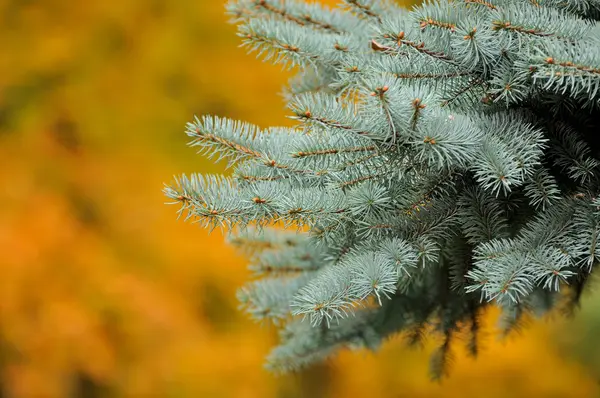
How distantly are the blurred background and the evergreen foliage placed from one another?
4.31 ft

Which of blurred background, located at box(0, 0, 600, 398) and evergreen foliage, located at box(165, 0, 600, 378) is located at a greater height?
blurred background, located at box(0, 0, 600, 398)

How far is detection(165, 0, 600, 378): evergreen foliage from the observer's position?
22.1 inches

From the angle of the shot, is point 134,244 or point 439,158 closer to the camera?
point 439,158

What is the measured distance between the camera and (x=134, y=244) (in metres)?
2.00

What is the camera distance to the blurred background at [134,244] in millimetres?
1956

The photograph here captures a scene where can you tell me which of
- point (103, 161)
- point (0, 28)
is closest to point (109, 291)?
point (103, 161)

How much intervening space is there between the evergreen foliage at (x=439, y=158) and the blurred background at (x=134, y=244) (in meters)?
1.31

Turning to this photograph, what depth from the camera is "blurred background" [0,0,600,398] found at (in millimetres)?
1956

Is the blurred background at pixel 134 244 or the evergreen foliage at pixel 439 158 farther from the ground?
the blurred background at pixel 134 244

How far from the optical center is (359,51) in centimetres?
79

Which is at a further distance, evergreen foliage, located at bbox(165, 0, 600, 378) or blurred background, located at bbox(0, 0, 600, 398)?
blurred background, located at bbox(0, 0, 600, 398)

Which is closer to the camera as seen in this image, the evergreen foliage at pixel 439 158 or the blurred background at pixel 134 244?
the evergreen foliage at pixel 439 158

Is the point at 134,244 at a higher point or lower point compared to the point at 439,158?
higher

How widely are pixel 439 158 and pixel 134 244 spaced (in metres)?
1.60
